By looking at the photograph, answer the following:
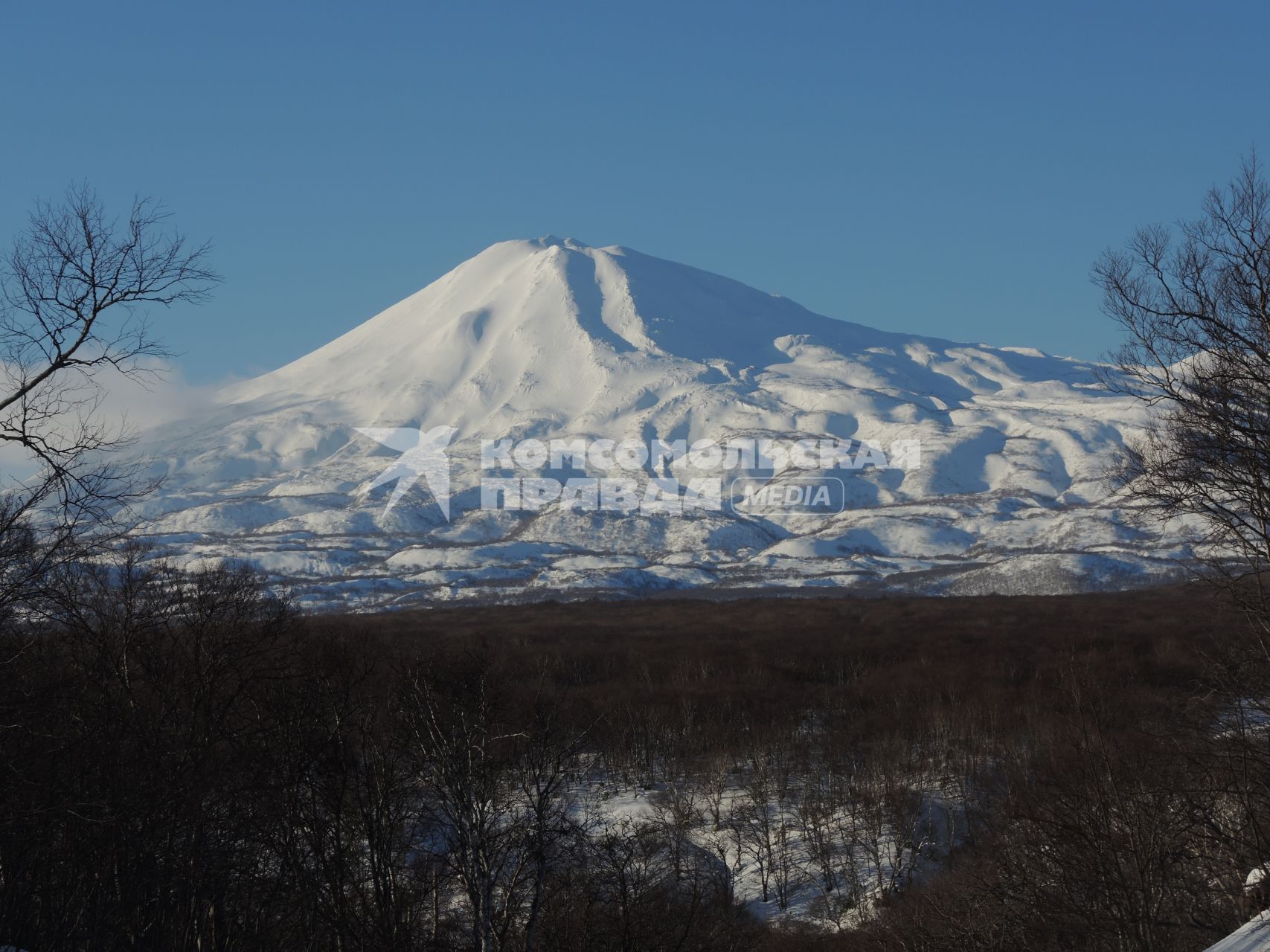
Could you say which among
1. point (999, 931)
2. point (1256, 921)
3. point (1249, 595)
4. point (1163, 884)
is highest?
point (1249, 595)

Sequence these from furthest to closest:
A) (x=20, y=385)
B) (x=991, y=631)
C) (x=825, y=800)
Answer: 1. (x=991, y=631)
2. (x=825, y=800)
3. (x=20, y=385)

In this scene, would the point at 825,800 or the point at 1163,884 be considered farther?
the point at 825,800

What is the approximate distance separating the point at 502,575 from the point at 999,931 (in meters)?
142

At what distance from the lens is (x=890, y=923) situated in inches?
1203

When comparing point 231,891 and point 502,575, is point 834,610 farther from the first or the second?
point 231,891

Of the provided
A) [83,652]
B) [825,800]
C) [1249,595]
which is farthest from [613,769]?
[1249,595]

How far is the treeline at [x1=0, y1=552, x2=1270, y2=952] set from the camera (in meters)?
13.6

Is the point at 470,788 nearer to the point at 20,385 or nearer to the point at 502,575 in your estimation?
the point at 20,385

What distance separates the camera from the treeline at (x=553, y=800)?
13.6m

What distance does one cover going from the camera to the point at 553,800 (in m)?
33.4

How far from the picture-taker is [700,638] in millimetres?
90562

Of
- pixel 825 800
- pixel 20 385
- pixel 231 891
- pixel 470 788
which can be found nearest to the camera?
pixel 20 385

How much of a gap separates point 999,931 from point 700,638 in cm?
7006

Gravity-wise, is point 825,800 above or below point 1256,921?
below
